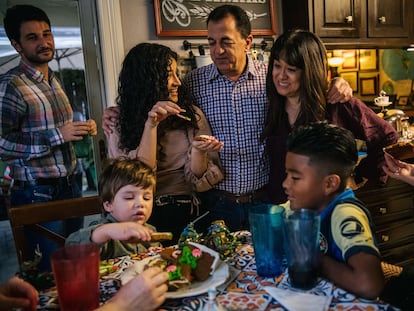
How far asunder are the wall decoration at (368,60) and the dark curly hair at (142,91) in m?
2.17

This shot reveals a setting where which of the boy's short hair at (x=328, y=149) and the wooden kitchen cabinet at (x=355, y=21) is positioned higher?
the wooden kitchen cabinet at (x=355, y=21)

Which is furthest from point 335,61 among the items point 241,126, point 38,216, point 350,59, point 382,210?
point 38,216

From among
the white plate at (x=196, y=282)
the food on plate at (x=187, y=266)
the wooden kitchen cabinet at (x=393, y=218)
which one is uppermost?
the food on plate at (x=187, y=266)

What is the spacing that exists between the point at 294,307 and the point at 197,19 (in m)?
2.02

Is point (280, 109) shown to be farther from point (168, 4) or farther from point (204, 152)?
point (168, 4)

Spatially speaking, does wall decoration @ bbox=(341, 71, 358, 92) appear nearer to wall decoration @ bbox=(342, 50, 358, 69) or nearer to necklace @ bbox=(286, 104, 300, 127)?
wall decoration @ bbox=(342, 50, 358, 69)

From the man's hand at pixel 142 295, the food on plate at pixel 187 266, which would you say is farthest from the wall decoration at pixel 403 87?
the man's hand at pixel 142 295

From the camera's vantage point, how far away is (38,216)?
136cm

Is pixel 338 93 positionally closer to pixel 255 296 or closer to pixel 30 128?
pixel 255 296

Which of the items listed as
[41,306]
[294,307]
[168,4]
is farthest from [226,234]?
[168,4]

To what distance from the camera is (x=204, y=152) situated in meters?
1.65

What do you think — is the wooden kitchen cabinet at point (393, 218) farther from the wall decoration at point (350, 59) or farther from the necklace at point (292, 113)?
the necklace at point (292, 113)

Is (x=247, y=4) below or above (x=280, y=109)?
above

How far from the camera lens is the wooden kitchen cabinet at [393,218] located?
2.76 metres
